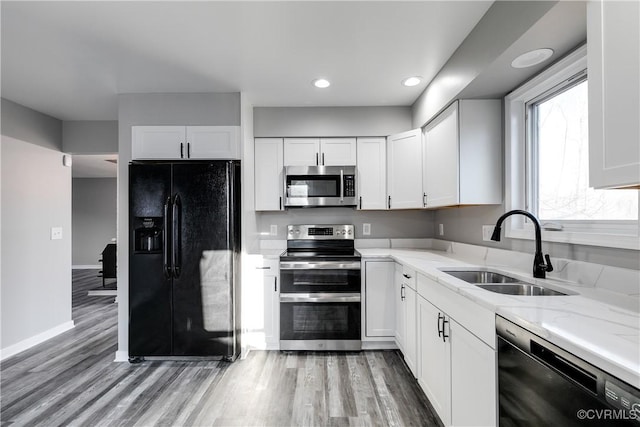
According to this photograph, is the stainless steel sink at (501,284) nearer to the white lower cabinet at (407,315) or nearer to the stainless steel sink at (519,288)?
the stainless steel sink at (519,288)

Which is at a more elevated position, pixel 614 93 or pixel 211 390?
pixel 614 93

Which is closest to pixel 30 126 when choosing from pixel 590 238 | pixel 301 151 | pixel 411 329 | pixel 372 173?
pixel 301 151

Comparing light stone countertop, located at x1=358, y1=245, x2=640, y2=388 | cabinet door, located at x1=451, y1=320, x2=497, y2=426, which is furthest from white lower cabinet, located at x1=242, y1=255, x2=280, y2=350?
cabinet door, located at x1=451, y1=320, x2=497, y2=426

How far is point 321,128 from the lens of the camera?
315 centimetres

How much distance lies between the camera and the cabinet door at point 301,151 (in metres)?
3.16

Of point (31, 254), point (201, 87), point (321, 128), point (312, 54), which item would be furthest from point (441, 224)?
point (31, 254)

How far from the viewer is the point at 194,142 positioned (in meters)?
2.76

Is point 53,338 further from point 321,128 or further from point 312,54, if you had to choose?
point 312,54

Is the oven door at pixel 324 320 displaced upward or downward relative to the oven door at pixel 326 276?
downward

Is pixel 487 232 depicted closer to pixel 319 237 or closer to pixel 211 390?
pixel 319 237

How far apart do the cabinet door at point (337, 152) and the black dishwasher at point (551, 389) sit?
2.29 m

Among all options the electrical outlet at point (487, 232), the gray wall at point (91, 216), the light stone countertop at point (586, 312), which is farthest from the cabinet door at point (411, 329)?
the gray wall at point (91, 216)

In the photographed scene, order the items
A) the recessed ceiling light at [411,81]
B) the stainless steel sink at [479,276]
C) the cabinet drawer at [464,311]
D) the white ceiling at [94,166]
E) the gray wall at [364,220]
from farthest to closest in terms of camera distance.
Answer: the white ceiling at [94,166] → the gray wall at [364,220] → the recessed ceiling light at [411,81] → the stainless steel sink at [479,276] → the cabinet drawer at [464,311]

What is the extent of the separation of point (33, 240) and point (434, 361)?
12.9 feet
